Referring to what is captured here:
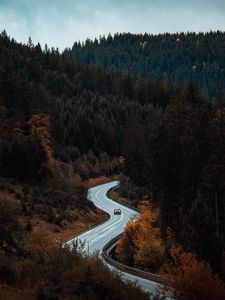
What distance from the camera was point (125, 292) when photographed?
19.9 metres

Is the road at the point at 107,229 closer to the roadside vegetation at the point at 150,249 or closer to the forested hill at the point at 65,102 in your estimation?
the roadside vegetation at the point at 150,249

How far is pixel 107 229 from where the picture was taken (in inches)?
2682

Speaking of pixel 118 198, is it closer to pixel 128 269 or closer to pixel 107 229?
pixel 107 229

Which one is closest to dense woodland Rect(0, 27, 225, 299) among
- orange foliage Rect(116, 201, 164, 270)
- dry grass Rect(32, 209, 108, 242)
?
orange foliage Rect(116, 201, 164, 270)

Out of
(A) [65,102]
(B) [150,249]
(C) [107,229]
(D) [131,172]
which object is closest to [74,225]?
(C) [107,229]

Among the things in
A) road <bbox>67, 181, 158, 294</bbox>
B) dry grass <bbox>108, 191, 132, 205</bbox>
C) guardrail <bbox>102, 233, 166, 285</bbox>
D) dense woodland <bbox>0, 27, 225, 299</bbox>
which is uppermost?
dense woodland <bbox>0, 27, 225, 299</bbox>

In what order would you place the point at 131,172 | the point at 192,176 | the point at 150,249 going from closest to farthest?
1. the point at 150,249
2. the point at 192,176
3. the point at 131,172

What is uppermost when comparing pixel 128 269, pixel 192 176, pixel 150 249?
pixel 192 176

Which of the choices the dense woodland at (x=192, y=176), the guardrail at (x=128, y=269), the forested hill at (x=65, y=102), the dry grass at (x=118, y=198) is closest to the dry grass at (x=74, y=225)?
the guardrail at (x=128, y=269)

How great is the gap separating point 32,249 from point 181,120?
26657 millimetres

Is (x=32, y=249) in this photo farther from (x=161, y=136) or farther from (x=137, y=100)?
(x=137, y=100)

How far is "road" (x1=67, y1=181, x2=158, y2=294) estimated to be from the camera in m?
39.2

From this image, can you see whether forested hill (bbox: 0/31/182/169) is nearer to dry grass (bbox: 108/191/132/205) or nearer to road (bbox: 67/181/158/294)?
dry grass (bbox: 108/191/132/205)

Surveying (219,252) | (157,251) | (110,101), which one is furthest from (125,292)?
(110,101)
